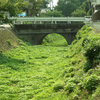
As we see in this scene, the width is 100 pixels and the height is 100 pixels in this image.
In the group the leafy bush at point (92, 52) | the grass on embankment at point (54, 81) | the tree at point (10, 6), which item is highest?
the tree at point (10, 6)

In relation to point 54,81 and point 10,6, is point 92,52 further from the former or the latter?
point 10,6

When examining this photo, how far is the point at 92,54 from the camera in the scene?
750 centimetres

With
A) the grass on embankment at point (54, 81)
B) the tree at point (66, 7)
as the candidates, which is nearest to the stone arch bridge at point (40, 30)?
the grass on embankment at point (54, 81)

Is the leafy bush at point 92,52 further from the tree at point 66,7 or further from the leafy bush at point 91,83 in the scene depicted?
the tree at point 66,7

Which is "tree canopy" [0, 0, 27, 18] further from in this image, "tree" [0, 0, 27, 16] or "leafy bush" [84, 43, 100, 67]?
"leafy bush" [84, 43, 100, 67]

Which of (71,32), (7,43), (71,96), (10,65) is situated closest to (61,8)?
(71,32)

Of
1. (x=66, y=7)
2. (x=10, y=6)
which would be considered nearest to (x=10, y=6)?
(x=10, y=6)

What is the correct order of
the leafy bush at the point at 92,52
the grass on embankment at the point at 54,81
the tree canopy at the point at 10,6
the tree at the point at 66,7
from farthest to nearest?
the tree at the point at 66,7 → the tree canopy at the point at 10,6 → the leafy bush at the point at 92,52 → the grass on embankment at the point at 54,81

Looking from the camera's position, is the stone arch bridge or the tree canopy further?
the stone arch bridge

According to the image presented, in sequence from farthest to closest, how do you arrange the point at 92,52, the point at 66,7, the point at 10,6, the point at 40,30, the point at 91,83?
the point at 66,7
the point at 40,30
the point at 10,6
the point at 92,52
the point at 91,83

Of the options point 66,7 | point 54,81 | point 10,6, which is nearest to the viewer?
point 54,81

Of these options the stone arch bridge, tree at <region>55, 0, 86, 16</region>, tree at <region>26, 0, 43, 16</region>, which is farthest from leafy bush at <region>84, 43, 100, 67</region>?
tree at <region>55, 0, 86, 16</region>

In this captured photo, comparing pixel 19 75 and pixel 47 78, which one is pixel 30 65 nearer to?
pixel 19 75

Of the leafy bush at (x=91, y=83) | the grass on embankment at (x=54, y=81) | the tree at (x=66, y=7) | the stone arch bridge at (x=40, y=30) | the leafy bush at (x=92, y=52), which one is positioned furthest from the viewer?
the tree at (x=66, y=7)
